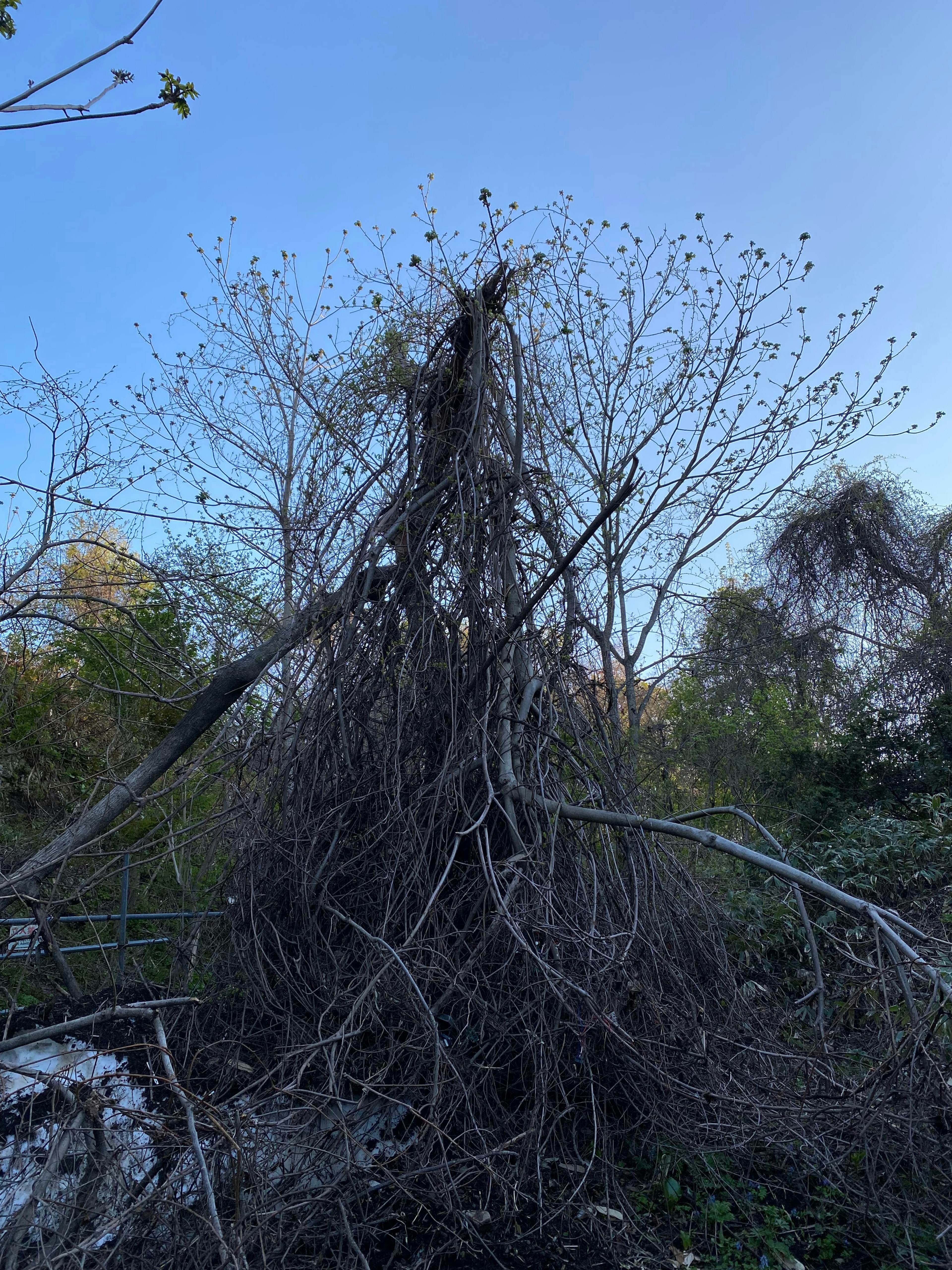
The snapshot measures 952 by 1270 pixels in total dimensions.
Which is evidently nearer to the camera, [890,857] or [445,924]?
[445,924]

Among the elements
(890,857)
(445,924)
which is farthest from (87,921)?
(890,857)

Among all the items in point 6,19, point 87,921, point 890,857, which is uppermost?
point 6,19

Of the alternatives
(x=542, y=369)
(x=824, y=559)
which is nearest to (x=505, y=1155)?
(x=542, y=369)

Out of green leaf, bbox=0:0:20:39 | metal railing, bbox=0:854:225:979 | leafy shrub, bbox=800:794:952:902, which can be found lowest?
metal railing, bbox=0:854:225:979

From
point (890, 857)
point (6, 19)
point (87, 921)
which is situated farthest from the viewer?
point (890, 857)

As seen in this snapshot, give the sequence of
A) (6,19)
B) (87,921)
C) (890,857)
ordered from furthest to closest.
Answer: (890,857) → (87,921) → (6,19)

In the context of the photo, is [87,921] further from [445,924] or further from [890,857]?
[890,857]

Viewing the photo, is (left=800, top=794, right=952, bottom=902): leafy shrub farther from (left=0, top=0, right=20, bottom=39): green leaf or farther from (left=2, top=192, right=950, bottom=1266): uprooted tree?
(left=0, top=0, right=20, bottom=39): green leaf

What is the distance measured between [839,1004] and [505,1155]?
2439mm

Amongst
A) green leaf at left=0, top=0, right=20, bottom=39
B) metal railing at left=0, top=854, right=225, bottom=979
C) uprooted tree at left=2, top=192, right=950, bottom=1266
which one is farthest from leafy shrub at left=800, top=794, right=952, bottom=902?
green leaf at left=0, top=0, right=20, bottom=39

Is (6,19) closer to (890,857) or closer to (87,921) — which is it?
(87,921)

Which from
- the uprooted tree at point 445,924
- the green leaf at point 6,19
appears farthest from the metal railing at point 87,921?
the green leaf at point 6,19

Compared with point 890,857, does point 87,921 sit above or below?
below

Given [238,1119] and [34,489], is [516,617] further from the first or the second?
[34,489]
